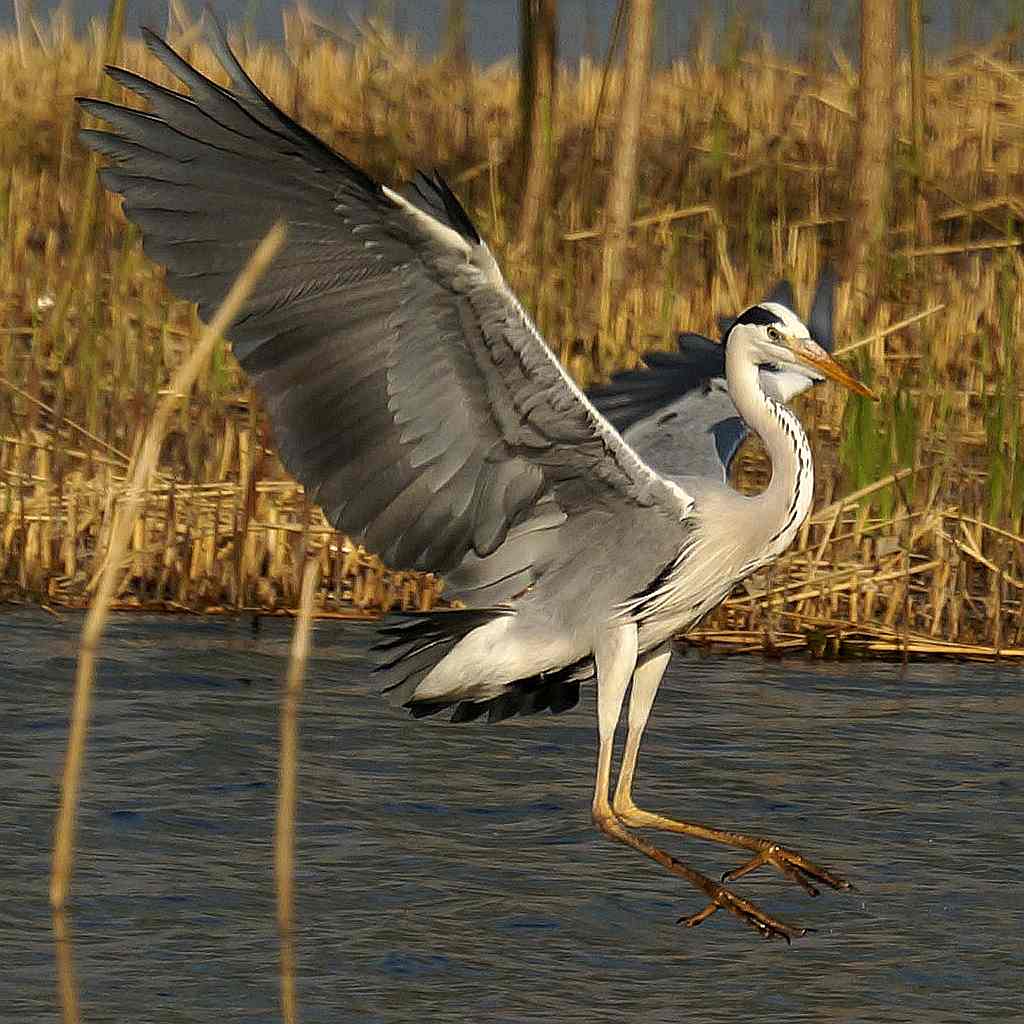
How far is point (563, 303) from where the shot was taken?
8445 millimetres

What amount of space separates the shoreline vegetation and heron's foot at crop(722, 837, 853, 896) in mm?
1832

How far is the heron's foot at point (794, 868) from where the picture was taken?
487 centimetres

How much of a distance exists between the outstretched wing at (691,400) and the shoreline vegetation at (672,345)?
26.5 inches

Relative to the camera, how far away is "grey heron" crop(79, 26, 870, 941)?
169 inches

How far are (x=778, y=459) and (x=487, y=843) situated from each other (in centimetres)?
107

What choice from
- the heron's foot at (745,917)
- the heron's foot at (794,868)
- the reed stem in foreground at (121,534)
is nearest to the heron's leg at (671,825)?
the heron's foot at (794,868)

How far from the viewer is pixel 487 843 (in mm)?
5180

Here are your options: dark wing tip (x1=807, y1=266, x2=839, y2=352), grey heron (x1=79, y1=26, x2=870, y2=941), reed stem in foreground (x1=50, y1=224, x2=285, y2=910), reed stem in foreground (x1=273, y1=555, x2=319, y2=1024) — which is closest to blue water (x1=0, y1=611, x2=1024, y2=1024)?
grey heron (x1=79, y1=26, x2=870, y2=941)

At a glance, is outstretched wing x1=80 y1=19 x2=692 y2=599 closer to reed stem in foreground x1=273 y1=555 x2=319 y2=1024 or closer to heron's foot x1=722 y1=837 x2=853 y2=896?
heron's foot x1=722 y1=837 x2=853 y2=896

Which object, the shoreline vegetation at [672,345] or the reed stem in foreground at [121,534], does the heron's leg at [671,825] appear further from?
the reed stem in foreground at [121,534]

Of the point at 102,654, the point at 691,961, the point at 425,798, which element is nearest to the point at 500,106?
the point at 102,654

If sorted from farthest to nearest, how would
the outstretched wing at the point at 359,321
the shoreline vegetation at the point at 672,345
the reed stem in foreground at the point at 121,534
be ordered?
Result: 1. the shoreline vegetation at the point at 672,345
2. the outstretched wing at the point at 359,321
3. the reed stem in foreground at the point at 121,534

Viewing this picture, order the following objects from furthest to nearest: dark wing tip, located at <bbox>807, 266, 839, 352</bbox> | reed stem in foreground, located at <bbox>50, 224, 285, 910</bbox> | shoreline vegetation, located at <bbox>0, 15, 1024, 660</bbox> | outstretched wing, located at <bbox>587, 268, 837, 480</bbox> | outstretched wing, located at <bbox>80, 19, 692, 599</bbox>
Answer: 1. shoreline vegetation, located at <bbox>0, 15, 1024, 660</bbox>
2. dark wing tip, located at <bbox>807, 266, 839, 352</bbox>
3. outstretched wing, located at <bbox>587, 268, 837, 480</bbox>
4. outstretched wing, located at <bbox>80, 19, 692, 599</bbox>
5. reed stem in foreground, located at <bbox>50, 224, 285, 910</bbox>

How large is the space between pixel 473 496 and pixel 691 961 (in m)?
1.06
